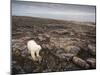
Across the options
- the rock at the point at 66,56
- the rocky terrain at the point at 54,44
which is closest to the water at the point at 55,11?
the rocky terrain at the point at 54,44

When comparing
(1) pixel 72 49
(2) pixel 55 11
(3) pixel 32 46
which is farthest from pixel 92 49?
(3) pixel 32 46

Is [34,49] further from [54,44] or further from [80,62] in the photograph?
[80,62]

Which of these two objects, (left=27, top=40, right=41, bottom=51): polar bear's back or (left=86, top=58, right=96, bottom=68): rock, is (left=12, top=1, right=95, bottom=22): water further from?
(left=86, top=58, right=96, bottom=68): rock

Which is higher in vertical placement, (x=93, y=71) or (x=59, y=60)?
(x=59, y=60)

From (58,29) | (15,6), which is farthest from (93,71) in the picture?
(15,6)

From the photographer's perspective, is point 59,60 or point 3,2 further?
point 59,60

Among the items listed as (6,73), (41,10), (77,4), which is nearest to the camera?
(6,73)

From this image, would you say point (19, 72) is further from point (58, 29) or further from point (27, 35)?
point (58, 29)
